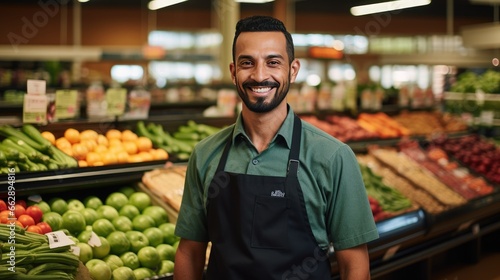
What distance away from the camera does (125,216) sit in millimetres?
3854

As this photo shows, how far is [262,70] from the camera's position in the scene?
2279 mm

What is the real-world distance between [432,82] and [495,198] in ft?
38.4

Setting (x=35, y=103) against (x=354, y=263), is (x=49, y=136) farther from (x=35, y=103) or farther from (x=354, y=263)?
(x=354, y=263)

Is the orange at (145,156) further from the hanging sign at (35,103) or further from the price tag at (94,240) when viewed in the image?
the price tag at (94,240)

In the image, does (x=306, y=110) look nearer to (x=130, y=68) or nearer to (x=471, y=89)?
(x=471, y=89)

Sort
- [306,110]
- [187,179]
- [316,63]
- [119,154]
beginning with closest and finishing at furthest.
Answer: [187,179], [119,154], [306,110], [316,63]

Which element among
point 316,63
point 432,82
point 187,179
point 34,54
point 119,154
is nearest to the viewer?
point 187,179

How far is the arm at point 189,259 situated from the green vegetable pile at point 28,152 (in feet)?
4.56

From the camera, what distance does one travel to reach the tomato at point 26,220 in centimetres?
326

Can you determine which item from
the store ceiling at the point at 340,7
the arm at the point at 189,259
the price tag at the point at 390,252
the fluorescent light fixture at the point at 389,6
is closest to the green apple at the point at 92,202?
the arm at the point at 189,259

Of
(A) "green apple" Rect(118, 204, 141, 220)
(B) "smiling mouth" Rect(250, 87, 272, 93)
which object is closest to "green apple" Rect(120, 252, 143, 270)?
(A) "green apple" Rect(118, 204, 141, 220)

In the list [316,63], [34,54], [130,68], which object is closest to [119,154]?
[34,54]

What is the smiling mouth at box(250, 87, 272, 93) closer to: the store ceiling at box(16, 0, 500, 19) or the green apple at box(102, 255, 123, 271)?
the green apple at box(102, 255, 123, 271)

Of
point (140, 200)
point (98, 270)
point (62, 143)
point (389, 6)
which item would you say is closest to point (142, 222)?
point (140, 200)
